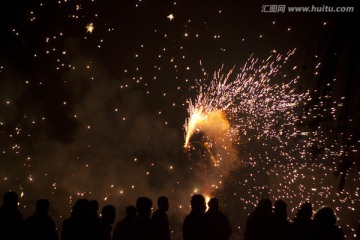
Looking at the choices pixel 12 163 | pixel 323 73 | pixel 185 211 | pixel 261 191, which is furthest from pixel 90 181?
pixel 323 73

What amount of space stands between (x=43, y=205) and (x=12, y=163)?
916cm

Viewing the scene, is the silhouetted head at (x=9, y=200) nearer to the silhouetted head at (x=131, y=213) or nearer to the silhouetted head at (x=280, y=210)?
the silhouetted head at (x=131, y=213)

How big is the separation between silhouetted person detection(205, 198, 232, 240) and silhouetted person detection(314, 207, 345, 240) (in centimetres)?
92

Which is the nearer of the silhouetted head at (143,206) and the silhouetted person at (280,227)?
the silhouetted head at (143,206)

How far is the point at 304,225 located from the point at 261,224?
44 cm

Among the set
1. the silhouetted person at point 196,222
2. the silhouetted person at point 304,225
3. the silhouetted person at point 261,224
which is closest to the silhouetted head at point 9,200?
the silhouetted person at point 196,222

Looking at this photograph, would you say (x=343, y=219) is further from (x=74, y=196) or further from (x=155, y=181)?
(x=74, y=196)

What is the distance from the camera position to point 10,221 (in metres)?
3.63

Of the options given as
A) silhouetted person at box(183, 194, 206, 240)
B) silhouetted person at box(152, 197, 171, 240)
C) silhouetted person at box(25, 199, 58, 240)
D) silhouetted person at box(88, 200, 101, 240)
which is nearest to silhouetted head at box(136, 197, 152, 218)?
silhouetted person at box(152, 197, 171, 240)

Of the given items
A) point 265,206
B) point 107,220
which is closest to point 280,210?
point 265,206

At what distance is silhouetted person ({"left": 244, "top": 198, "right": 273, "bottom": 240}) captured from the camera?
3.97m

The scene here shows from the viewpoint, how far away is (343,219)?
1295 cm

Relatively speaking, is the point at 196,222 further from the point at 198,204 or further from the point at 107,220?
the point at 107,220

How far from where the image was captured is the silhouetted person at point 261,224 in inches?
156
